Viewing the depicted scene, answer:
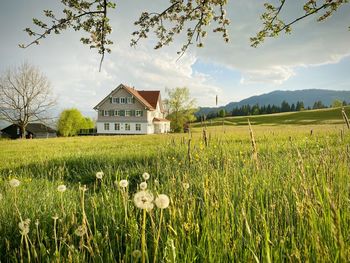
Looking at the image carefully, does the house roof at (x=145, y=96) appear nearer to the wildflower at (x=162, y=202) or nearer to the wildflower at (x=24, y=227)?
the wildflower at (x=24, y=227)

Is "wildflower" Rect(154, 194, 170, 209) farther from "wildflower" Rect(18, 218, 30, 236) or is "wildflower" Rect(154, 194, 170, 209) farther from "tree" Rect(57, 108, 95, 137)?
"tree" Rect(57, 108, 95, 137)

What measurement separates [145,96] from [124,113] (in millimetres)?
8729

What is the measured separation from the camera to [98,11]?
396cm

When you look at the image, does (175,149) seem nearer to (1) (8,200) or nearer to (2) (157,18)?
(2) (157,18)

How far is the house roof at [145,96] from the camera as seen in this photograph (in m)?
64.2

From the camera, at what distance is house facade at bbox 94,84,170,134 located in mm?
64750

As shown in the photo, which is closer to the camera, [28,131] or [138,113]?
[138,113]

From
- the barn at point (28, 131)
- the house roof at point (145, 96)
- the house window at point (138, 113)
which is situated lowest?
the barn at point (28, 131)

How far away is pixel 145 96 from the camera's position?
71125 mm

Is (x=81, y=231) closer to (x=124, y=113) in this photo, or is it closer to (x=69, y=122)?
(x=124, y=113)

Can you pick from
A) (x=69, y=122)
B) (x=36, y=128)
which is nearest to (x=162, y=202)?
(x=69, y=122)

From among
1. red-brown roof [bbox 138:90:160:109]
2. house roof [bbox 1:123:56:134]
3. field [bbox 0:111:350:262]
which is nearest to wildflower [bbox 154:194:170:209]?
field [bbox 0:111:350:262]

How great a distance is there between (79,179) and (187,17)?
4.96 metres

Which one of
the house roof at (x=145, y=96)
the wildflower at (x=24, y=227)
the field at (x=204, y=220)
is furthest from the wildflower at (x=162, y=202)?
the house roof at (x=145, y=96)
